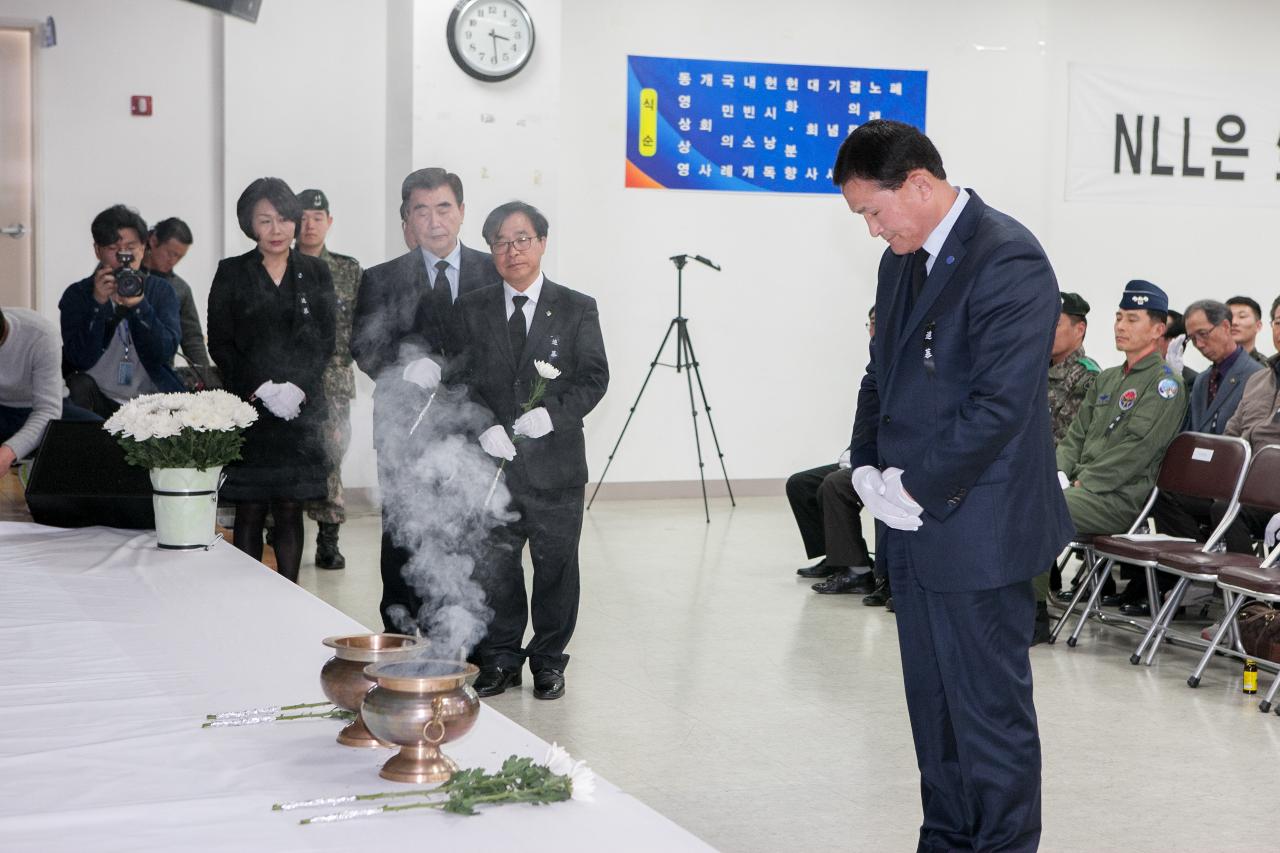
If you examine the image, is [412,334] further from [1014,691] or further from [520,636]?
[1014,691]

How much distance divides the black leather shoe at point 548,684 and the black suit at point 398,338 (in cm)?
48

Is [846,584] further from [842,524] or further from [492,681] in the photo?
[492,681]

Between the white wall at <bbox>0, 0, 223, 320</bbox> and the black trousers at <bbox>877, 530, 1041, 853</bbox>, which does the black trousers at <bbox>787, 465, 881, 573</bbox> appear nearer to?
the black trousers at <bbox>877, 530, 1041, 853</bbox>

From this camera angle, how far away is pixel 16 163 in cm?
727

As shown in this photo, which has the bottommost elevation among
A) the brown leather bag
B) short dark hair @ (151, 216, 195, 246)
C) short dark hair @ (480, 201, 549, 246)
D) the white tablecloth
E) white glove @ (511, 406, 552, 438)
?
the brown leather bag

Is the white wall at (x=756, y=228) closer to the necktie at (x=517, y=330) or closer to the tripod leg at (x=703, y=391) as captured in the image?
the tripod leg at (x=703, y=391)

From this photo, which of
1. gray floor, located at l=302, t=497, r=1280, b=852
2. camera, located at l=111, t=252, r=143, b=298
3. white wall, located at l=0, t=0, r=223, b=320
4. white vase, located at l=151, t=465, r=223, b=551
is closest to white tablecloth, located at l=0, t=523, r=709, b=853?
white vase, located at l=151, t=465, r=223, b=551

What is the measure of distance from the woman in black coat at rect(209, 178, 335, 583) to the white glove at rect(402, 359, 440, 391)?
1.46 feet

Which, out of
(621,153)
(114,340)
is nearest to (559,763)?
(114,340)

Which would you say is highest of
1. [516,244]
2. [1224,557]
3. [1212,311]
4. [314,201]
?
[314,201]

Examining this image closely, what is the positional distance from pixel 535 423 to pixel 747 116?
5.14 meters

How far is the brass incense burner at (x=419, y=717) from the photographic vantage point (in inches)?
61.8

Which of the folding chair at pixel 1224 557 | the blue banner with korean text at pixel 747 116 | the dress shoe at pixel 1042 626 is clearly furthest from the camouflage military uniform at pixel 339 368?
the folding chair at pixel 1224 557

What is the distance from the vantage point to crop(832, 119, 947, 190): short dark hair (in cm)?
225
